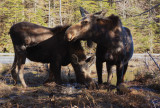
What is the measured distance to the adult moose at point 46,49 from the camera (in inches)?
248

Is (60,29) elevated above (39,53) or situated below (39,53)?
above

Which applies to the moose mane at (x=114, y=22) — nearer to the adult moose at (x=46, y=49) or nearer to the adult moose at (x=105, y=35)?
the adult moose at (x=105, y=35)

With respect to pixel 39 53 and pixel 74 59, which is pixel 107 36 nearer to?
pixel 74 59

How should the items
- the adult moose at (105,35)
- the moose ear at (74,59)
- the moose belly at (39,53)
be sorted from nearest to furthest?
the adult moose at (105,35) < the moose ear at (74,59) < the moose belly at (39,53)

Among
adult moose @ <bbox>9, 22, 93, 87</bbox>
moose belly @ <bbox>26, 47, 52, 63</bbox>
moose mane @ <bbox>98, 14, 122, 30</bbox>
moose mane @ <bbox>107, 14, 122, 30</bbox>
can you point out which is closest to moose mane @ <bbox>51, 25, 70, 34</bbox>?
adult moose @ <bbox>9, 22, 93, 87</bbox>

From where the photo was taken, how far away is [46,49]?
21.5 feet

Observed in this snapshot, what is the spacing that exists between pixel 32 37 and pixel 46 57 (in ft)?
3.14

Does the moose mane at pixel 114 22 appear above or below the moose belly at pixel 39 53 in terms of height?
above

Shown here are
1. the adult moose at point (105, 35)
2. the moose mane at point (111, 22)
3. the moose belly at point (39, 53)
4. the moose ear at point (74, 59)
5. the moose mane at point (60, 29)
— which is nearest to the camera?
the adult moose at point (105, 35)

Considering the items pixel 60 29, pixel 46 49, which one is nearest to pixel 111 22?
pixel 60 29

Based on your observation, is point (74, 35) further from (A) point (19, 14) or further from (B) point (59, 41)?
(A) point (19, 14)

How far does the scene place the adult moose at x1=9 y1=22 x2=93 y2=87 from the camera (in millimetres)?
6297

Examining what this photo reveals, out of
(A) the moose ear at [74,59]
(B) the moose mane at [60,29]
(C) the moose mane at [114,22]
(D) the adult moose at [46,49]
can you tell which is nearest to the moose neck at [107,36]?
(C) the moose mane at [114,22]

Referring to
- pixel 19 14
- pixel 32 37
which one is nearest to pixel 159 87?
pixel 32 37
